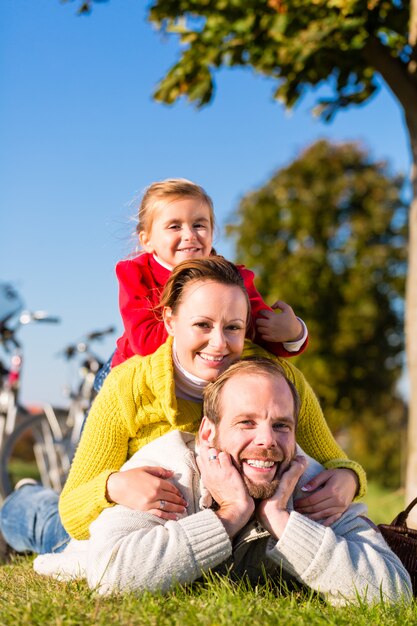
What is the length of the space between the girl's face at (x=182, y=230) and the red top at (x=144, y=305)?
0.13m

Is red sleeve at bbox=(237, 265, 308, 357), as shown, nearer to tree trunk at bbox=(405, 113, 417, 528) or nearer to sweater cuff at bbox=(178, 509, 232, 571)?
sweater cuff at bbox=(178, 509, 232, 571)

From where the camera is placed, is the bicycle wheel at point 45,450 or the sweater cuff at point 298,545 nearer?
the sweater cuff at point 298,545

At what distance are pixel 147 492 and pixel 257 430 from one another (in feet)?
1.43

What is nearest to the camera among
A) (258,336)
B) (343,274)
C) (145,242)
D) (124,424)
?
(124,424)

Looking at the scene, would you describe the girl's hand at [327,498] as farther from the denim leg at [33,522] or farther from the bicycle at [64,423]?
the bicycle at [64,423]

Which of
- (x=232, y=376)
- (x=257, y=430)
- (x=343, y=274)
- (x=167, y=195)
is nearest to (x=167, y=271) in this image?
(x=167, y=195)

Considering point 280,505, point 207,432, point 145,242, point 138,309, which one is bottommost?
point 280,505

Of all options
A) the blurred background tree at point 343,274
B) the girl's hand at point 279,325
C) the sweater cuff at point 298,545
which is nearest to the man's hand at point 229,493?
the sweater cuff at point 298,545

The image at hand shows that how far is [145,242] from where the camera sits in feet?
12.4

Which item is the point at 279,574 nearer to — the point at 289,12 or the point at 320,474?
the point at 320,474

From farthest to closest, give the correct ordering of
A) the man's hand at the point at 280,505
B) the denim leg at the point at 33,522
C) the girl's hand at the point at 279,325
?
the denim leg at the point at 33,522
the girl's hand at the point at 279,325
the man's hand at the point at 280,505

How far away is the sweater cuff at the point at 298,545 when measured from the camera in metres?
2.66

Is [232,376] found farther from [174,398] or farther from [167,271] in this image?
[167,271]

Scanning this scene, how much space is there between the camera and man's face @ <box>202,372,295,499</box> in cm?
273
